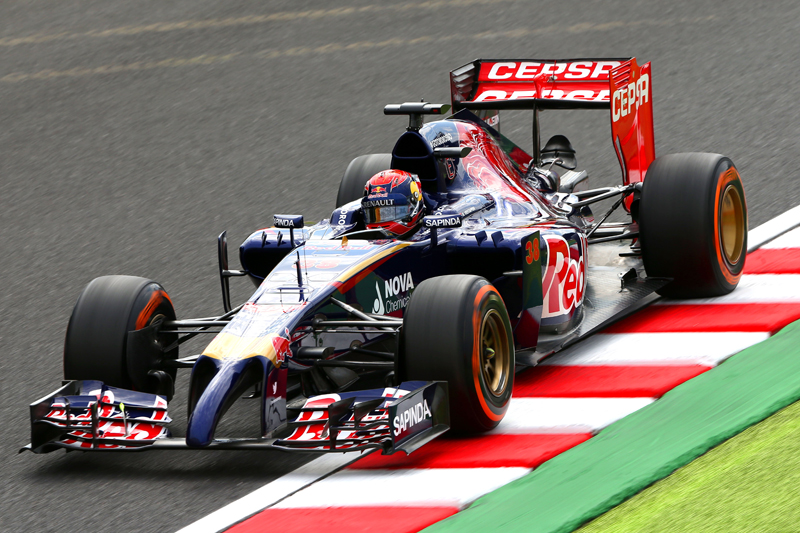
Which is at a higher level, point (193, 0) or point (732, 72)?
point (193, 0)

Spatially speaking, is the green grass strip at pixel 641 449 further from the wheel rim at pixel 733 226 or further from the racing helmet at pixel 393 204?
the racing helmet at pixel 393 204

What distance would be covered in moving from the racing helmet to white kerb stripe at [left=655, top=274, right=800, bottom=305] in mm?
2151

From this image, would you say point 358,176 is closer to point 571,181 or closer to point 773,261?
point 571,181

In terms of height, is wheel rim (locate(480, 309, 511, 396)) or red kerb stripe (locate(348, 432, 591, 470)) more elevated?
wheel rim (locate(480, 309, 511, 396))

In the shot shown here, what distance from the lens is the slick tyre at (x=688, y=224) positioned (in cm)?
761

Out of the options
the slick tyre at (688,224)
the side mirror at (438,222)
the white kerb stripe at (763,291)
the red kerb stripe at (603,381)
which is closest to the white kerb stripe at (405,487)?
the red kerb stripe at (603,381)

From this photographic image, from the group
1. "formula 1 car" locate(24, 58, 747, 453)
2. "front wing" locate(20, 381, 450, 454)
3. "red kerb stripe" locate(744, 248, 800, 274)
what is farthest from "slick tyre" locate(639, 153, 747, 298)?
"front wing" locate(20, 381, 450, 454)

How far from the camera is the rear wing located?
8305 millimetres

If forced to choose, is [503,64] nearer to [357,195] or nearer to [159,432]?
[357,195]

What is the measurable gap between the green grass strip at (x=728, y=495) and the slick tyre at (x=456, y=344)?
105 centimetres

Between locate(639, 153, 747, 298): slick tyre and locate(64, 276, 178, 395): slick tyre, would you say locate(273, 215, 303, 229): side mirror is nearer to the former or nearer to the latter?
locate(64, 276, 178, 395): slick tyre

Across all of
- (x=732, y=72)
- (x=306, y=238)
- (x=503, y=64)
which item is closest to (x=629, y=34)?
(x=732, y=72)

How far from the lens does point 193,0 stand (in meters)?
18.3

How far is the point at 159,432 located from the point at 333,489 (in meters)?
0.93
